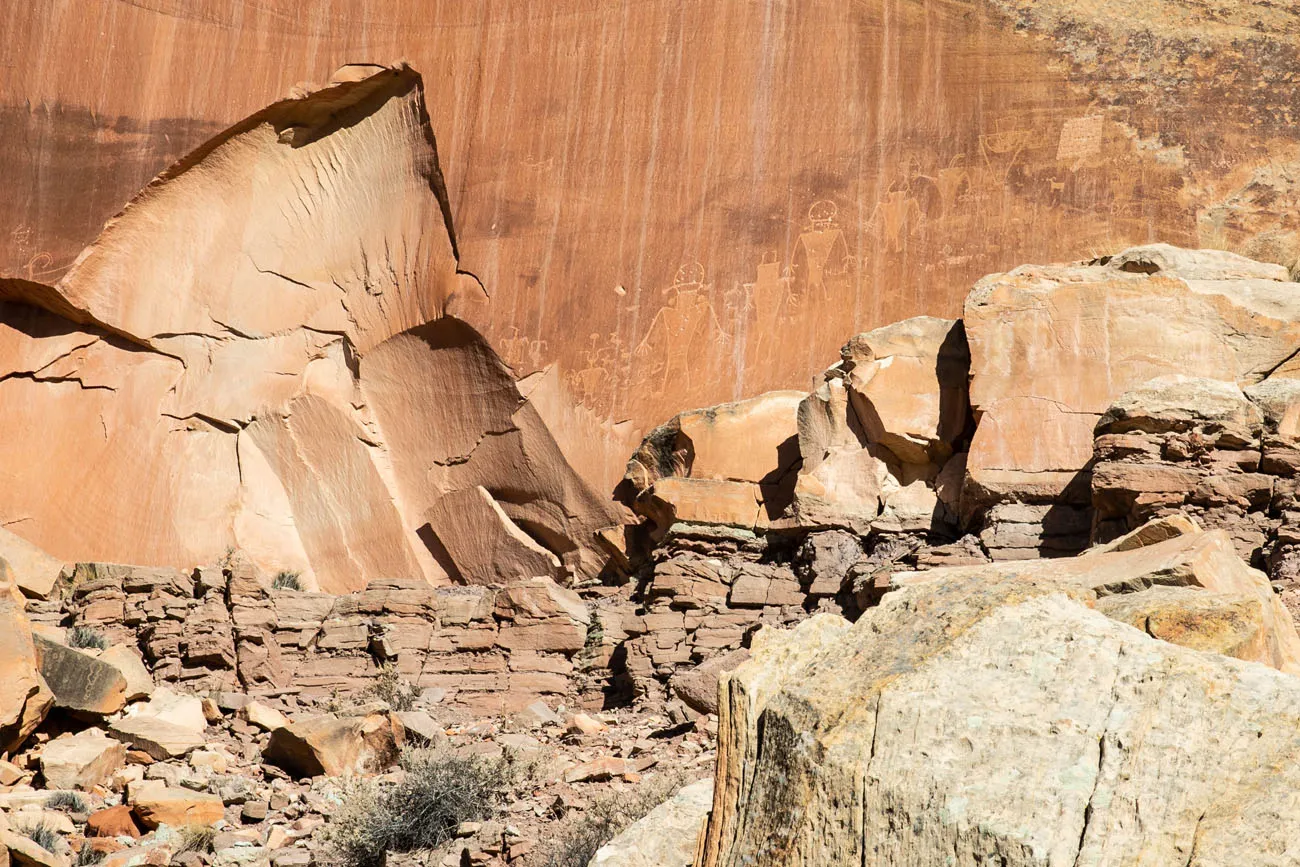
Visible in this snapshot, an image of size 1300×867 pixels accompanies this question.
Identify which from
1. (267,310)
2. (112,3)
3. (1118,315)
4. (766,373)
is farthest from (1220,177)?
(112,3)

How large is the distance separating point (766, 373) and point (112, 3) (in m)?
8.05

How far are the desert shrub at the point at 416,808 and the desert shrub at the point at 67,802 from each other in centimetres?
159

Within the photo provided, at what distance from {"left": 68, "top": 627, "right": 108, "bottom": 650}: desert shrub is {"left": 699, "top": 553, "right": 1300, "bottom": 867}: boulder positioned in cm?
844

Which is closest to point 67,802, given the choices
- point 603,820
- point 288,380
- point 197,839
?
point 197,839

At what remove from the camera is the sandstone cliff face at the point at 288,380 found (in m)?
13.4

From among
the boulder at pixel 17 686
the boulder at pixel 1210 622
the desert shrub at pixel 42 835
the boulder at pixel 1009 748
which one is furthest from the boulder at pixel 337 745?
the boulder at pixel 1210 622

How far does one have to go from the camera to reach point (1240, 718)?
9.95 ft

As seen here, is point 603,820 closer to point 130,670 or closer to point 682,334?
point 130,670

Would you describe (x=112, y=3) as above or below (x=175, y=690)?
above

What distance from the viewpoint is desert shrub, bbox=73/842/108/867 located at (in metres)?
7.40

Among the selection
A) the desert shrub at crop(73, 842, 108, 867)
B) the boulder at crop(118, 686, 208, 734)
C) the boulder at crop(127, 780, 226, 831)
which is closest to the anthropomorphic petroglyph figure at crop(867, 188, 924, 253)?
the boulder at crop(118, 686, 208, 734)

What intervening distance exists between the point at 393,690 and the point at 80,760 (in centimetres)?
239

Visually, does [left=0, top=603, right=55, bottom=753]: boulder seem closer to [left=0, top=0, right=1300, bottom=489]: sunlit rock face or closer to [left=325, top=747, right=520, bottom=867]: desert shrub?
[left=325, top=747, right=520, bottom=867]: desert shrub

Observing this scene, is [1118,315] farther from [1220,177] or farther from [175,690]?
[175,690]
